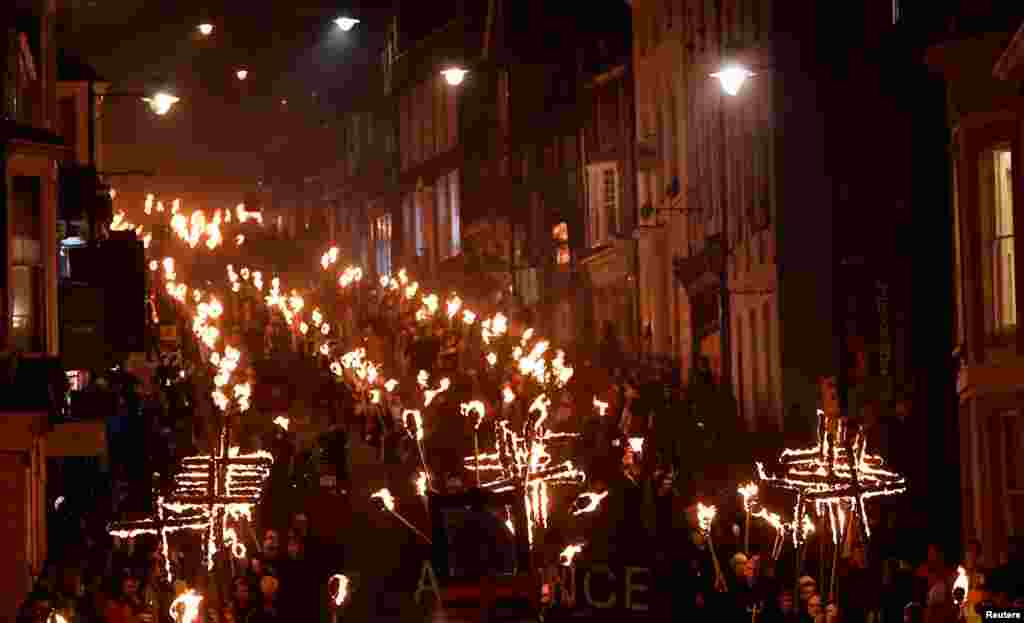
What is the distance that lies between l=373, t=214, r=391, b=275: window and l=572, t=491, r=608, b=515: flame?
51.4 m

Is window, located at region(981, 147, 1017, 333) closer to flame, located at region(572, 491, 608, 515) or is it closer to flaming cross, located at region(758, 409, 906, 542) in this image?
flaming cross, located at region(758, 409, 906, 542)

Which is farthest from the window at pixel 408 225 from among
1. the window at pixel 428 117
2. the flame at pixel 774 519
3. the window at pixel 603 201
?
the flame at pixel 774 519

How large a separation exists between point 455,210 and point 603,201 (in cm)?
Answer: 1820

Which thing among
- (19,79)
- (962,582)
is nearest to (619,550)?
(962,582)

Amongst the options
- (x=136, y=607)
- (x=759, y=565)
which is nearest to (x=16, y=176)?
(x=136, y=607)

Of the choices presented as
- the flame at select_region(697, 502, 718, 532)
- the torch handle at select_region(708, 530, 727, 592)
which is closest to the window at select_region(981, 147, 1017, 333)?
the flame at select_region(697, 502, 718, 532)

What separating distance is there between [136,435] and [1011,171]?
14.5 metres

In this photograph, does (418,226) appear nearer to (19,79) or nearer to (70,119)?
(70,119)

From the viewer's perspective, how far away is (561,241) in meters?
50.9

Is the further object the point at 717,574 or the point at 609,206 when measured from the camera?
the point at 609,206

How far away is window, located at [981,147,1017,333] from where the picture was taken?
887 inches

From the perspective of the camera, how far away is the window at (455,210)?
64000mm

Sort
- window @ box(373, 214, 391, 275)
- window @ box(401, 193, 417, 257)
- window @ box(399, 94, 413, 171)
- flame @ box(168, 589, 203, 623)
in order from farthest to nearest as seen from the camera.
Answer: window @ box(373, 214, 391, 275) → window @ box(399, 94, 413, 171) → window @ box(401, 193, 417, 257) → flame @ box(168, 589, 203, 623)

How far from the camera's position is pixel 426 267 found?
2699 inches
